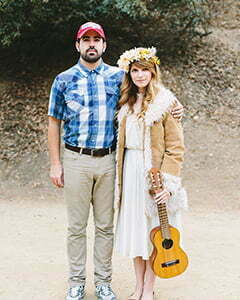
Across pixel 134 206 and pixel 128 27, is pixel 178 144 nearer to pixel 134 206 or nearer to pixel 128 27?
pixel 134 206

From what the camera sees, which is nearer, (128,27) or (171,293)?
(171,293)

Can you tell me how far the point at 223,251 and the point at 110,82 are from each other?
2.41 meters

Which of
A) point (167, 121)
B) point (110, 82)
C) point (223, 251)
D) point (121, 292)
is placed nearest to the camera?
point (167, 121)

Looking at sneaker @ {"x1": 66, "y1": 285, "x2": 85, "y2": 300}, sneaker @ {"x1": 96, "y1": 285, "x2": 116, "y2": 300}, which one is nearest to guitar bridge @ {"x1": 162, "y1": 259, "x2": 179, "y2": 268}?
sneaker @ {"x1": 96, "y1": 285, "x2": 116, "y2": 300}

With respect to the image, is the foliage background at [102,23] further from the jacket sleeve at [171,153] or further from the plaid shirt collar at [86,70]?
the jacket sleeve at [171,153]

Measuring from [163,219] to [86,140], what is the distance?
2.70 feet

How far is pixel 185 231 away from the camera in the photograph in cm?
608

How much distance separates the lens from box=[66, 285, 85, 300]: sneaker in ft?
13.5

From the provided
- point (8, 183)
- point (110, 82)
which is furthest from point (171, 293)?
point (8, 183)

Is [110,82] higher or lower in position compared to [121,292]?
higher

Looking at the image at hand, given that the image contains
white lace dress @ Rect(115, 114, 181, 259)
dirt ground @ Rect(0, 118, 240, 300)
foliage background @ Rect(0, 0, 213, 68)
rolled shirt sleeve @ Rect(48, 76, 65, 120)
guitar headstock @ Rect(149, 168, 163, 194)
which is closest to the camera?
guitar headstock @ Rect(149, 168, 163, 194)

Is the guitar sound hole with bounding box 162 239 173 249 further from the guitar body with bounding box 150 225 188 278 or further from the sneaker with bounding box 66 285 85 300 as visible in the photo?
the sneaker with bounding box 66 285 85 300

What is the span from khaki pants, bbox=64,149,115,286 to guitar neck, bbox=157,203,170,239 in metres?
0.48

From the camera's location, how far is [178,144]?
3.73m
